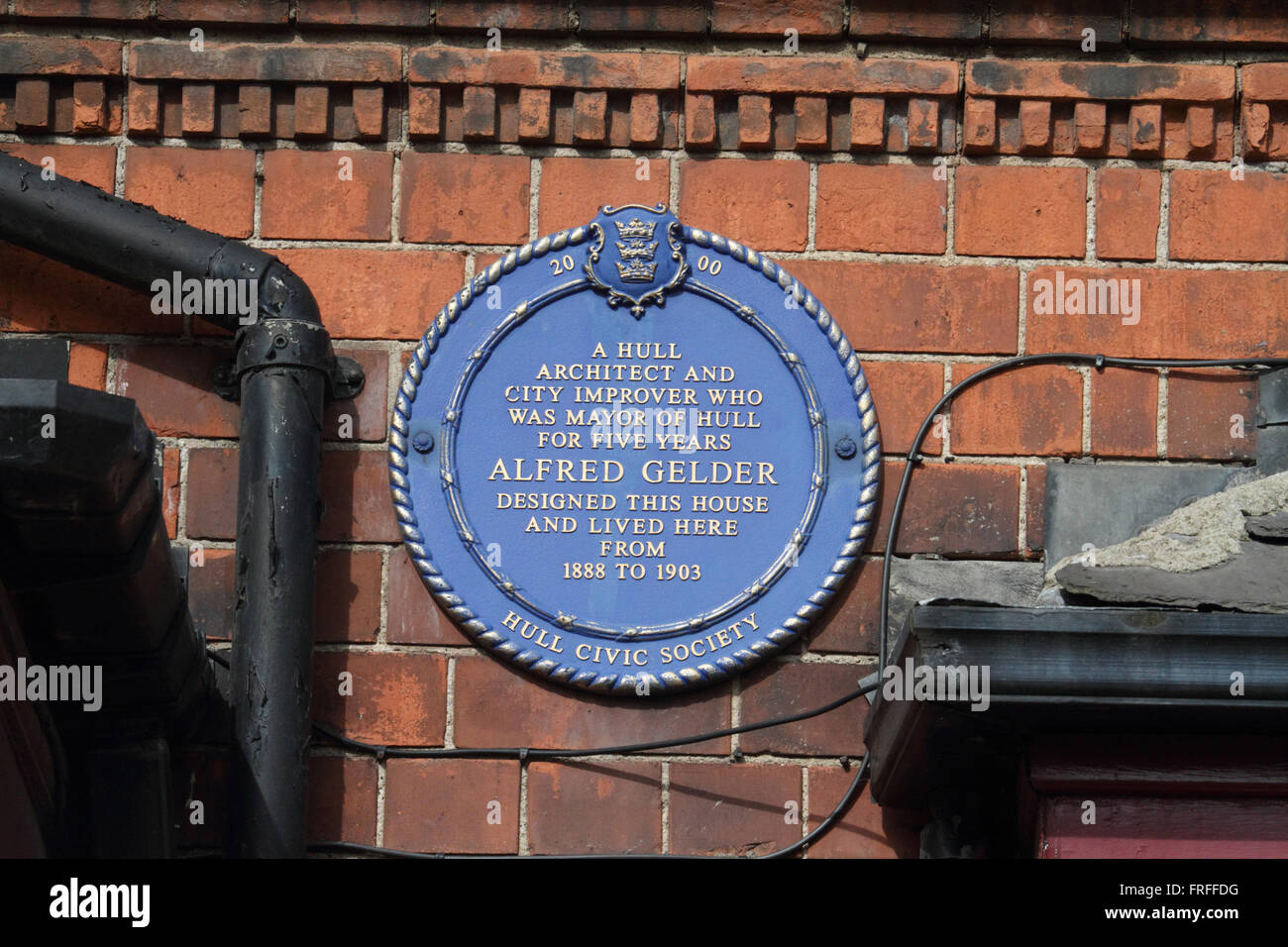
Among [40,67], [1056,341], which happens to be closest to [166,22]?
[40,67]

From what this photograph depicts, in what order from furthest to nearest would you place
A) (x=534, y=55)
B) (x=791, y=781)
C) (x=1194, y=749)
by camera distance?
1. (x=534, y=55)
2. (x=791, y=781)
3. (x=1194, y=749)

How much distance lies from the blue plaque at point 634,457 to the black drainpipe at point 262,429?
0.24 m

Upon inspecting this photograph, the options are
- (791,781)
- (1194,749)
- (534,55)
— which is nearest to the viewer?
(1194,749)

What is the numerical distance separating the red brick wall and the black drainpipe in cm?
15

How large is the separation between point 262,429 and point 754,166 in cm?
127

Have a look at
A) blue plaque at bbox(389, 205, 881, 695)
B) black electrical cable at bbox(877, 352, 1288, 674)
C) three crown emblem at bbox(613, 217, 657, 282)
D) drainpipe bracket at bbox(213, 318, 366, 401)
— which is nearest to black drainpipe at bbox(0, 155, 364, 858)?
drainpipe bracket at bbox(213, 318, 366, 401)

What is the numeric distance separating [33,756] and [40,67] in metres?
1.67

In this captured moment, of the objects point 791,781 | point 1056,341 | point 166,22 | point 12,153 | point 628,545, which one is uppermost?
point 166,22

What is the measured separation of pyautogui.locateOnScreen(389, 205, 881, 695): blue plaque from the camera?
4.39m

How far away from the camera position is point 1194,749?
12.2 ft

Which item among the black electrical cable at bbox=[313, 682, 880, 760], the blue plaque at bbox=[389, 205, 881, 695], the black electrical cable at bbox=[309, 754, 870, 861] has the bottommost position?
the black electrical cable at bbox=[309, 754, 870, 861]

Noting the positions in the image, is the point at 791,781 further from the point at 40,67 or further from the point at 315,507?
the point at 40,67

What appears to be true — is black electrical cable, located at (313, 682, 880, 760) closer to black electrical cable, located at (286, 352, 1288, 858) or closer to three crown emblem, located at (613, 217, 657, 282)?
black electrical cable, located at (286, 352, 1288, 858)

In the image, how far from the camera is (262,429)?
433cm
